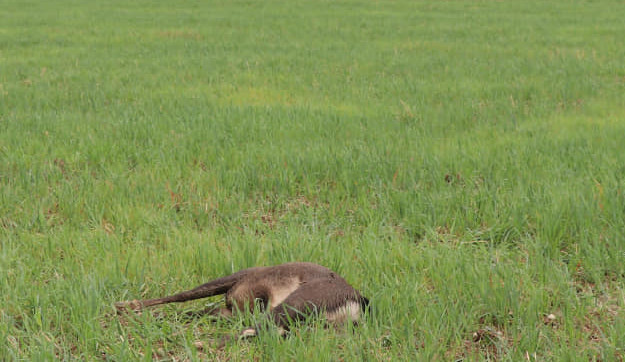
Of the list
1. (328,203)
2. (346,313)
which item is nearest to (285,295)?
(346,313)

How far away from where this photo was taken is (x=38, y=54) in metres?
11.7

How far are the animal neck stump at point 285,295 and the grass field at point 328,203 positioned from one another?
0.07 metres

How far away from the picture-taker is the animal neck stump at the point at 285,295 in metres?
2.19

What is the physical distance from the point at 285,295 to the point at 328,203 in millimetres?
1796

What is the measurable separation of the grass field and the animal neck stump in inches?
2.9

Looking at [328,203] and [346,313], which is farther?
[328,203]

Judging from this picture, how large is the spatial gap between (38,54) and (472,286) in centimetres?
1153

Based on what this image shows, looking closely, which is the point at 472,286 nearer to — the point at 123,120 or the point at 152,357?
the point at 152,357

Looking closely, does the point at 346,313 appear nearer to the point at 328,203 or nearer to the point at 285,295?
the point at 285,295

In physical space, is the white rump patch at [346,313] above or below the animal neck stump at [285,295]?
below

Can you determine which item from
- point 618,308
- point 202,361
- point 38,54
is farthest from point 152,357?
point 38,54

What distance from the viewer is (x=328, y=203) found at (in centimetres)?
406

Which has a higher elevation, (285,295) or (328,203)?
(285,295)

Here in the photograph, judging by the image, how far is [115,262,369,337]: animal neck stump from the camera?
2.19 metres
